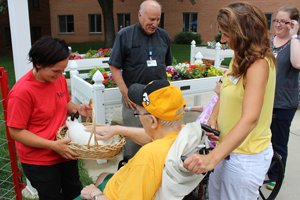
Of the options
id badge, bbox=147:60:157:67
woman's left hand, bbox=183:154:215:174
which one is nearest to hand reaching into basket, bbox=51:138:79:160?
woman's left hand, bbox=183:154:215:174

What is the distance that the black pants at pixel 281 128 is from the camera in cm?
304

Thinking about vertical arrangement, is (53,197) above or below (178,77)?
below

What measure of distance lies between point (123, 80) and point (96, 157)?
5.53 feet

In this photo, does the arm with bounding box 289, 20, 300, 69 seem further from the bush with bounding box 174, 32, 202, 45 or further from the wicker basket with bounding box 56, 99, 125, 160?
the bush with bounding box 174, 32, 202, 45

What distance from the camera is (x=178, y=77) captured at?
482 cm

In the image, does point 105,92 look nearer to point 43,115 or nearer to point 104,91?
point 104,91

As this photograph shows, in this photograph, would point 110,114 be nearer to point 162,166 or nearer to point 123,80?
point 123,80

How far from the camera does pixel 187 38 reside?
25.0 m

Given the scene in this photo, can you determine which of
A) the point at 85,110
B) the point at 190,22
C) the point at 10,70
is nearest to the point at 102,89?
the point at 85,110

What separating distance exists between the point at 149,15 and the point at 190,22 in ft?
80.1

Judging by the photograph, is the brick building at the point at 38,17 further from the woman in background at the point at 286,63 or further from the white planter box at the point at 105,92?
the woman in background at the point at 286,63

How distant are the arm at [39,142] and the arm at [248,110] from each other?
883 millimetres

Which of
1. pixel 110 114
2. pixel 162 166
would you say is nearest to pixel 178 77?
pixel 110 114

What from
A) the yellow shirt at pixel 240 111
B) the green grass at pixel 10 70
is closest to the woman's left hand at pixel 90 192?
the yellow shirt at pixel 240 111
